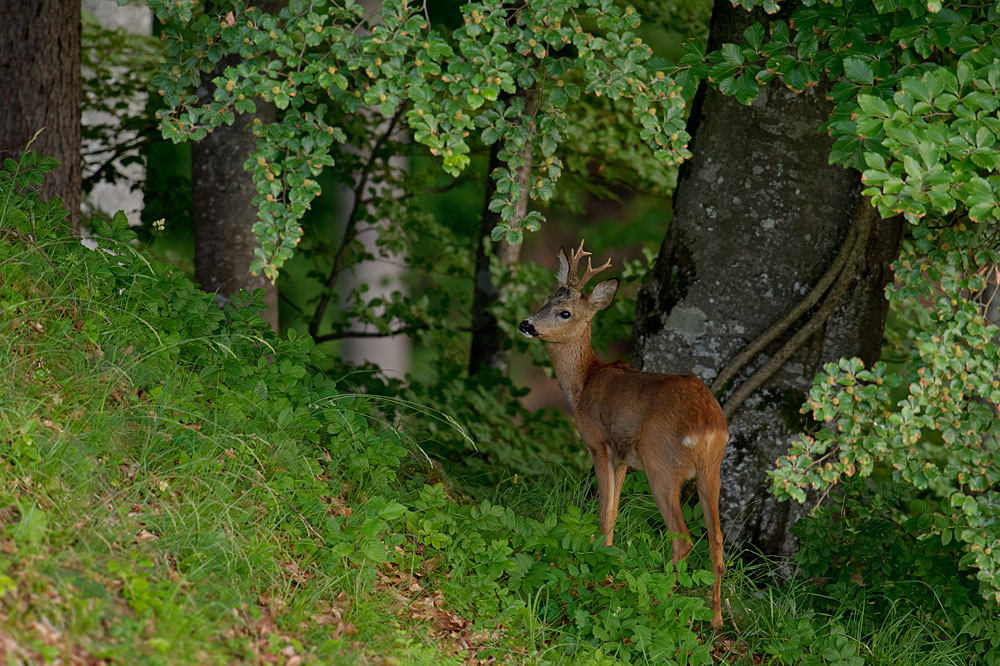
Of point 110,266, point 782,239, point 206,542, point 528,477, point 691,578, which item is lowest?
point 528,477

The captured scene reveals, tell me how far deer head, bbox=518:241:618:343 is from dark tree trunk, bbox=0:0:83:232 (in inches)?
106

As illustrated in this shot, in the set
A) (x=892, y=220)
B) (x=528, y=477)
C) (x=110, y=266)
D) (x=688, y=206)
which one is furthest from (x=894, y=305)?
(x=110, y=266)

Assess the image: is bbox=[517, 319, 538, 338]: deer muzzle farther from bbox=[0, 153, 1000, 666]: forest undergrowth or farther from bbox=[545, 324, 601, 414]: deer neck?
bbox=[0, 153, 1000, 666]: forest undergrowth

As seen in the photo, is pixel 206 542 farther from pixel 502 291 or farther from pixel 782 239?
pixel 502 291

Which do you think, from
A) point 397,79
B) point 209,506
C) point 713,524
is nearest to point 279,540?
point 209,506

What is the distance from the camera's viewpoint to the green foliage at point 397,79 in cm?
376

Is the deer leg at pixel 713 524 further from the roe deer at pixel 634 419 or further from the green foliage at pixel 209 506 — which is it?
the green foliage at pixel 209 506

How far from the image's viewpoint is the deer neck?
16.6 feet

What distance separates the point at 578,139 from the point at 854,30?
4.26 metres

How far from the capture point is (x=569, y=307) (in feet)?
16.5

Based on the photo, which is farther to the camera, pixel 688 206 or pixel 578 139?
pixel 578 139

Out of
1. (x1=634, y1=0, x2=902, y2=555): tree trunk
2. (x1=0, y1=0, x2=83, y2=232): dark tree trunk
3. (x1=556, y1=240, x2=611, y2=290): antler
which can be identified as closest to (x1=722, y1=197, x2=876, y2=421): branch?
(x1=634, y1=0, x2=902, y2=555): tree trunk

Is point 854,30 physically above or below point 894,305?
above

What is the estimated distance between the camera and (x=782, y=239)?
5.41 m
